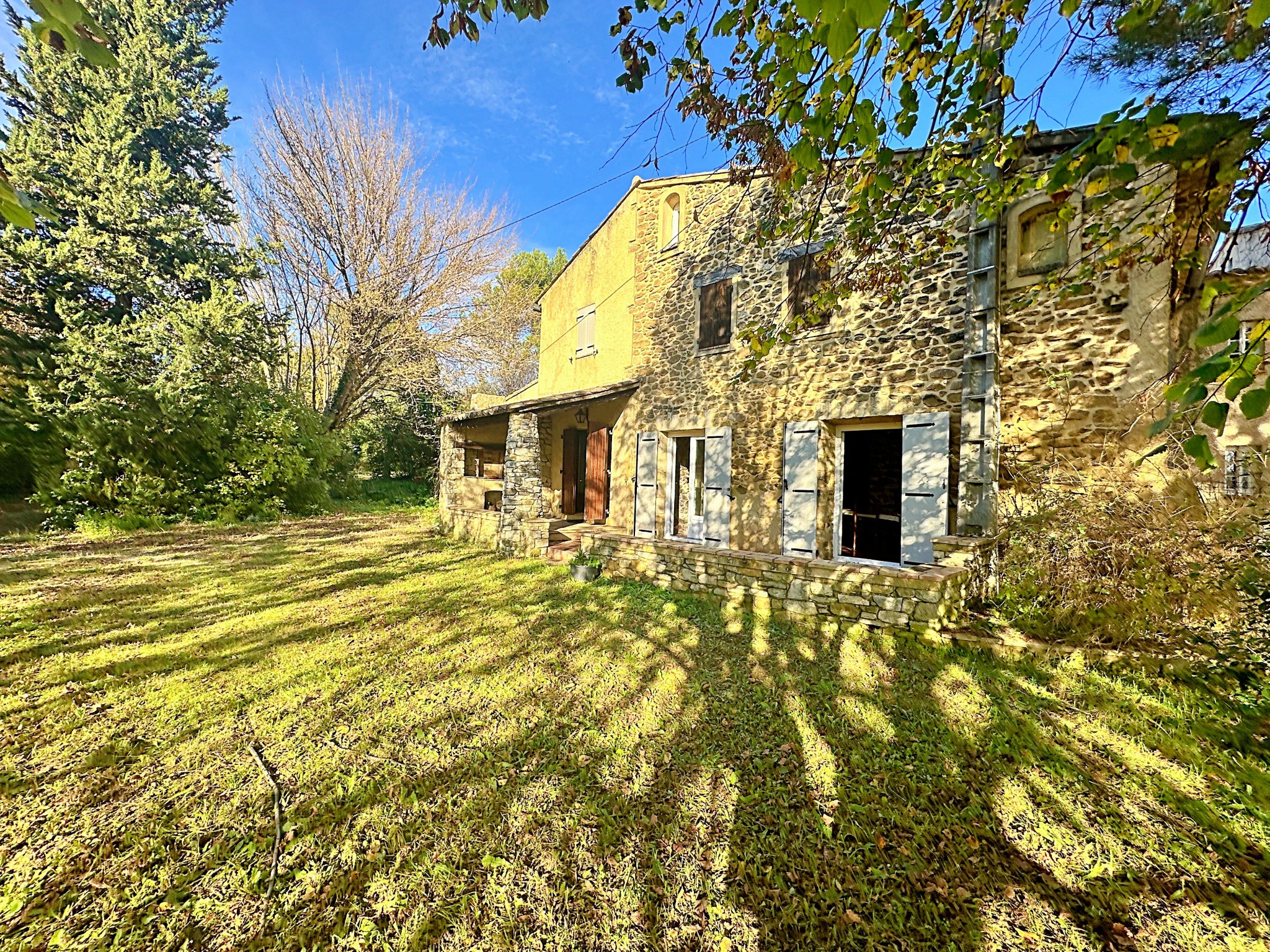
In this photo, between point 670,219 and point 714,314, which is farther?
point 670,219

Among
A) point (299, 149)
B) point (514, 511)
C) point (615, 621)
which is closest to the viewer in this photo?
point (615, 621)

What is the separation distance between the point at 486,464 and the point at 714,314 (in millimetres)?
8089

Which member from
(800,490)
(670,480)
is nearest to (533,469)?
(670,480)

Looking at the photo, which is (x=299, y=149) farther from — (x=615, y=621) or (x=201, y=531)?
(x=615, y=621)

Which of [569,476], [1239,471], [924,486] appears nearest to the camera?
[1239,471]

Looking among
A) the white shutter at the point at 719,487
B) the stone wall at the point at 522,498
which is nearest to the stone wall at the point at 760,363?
the white shutter at the point at 719,487

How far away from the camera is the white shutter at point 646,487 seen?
8.10 metres

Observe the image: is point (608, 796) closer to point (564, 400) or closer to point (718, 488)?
point (718, 488)

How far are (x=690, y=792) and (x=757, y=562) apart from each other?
305 cm

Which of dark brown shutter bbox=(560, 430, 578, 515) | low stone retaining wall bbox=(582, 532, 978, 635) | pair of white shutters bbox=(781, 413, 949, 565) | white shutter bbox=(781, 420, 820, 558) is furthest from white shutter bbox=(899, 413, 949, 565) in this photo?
dark brown shutter bbox=(560, 430, 578, 515)

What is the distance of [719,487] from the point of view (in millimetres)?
7340

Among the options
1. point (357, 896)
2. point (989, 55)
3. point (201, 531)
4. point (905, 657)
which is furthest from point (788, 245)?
point (201, 531)

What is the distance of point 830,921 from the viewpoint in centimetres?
193

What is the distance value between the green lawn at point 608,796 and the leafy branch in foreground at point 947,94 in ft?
6.86
